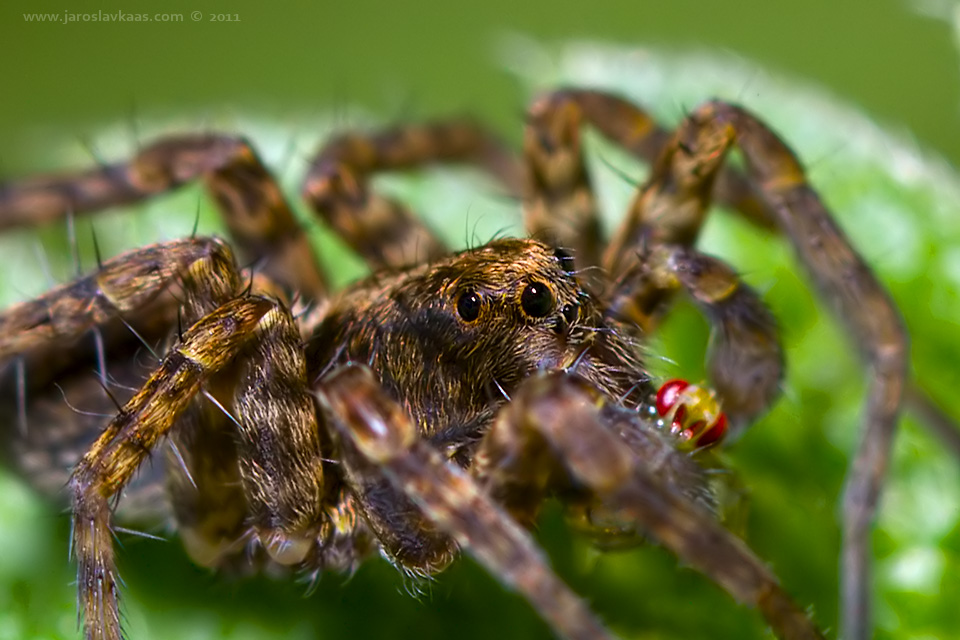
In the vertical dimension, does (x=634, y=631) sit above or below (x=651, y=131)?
below

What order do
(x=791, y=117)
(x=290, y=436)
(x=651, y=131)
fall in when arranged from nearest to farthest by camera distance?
1. (x=290, y=436)
2. (x=651, y=131)
3. (x=791, y=117)

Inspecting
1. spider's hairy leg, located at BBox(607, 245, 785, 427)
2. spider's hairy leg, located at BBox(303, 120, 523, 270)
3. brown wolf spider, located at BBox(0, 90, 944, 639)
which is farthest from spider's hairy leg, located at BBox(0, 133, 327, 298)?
spider's hairy leg, located at BBox(607, 245, 785, 427)

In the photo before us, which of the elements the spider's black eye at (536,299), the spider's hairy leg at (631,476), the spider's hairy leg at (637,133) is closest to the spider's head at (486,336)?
the spider's black eye at (536,299)

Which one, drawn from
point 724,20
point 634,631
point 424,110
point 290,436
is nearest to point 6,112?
point 424,110

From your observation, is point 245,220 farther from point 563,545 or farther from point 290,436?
point 563,545

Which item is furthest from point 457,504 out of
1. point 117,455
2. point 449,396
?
point 117,455

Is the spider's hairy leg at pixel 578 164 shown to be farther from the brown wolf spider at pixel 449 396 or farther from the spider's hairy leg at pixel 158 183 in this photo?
the spider's hairy leg at pixel 158 183
